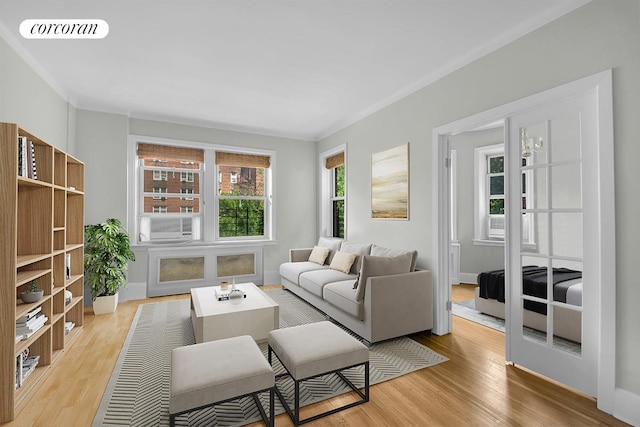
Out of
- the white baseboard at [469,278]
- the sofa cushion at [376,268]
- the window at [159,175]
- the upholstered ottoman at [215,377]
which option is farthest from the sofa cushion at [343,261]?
the window at [159,175]

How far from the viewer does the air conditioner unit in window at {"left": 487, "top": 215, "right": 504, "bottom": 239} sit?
17.2 feet

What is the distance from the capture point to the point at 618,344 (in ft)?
6.19

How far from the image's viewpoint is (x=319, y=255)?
15.7ft

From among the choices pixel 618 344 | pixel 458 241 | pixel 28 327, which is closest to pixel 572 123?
pixel 618 344

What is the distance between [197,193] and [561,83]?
4.79 meters

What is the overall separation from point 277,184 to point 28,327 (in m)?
3.89

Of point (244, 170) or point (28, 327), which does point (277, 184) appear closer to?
point (244, 170)

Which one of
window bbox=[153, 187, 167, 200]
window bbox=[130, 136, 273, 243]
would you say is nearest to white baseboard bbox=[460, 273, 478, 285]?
window bbox=[130, 136, 273, 243]

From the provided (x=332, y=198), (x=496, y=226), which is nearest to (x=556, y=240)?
(x=496, y=226)

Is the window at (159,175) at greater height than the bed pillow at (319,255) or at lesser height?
greater

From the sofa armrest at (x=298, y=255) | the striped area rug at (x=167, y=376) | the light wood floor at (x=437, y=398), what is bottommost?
the light wood floor at (x=437, y=398)

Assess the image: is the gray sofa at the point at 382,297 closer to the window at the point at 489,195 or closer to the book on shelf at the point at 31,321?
the book on shelf at the point at 31,321

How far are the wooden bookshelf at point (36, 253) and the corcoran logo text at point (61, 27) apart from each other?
0.82 meters

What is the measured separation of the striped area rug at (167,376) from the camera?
1.90 meters
